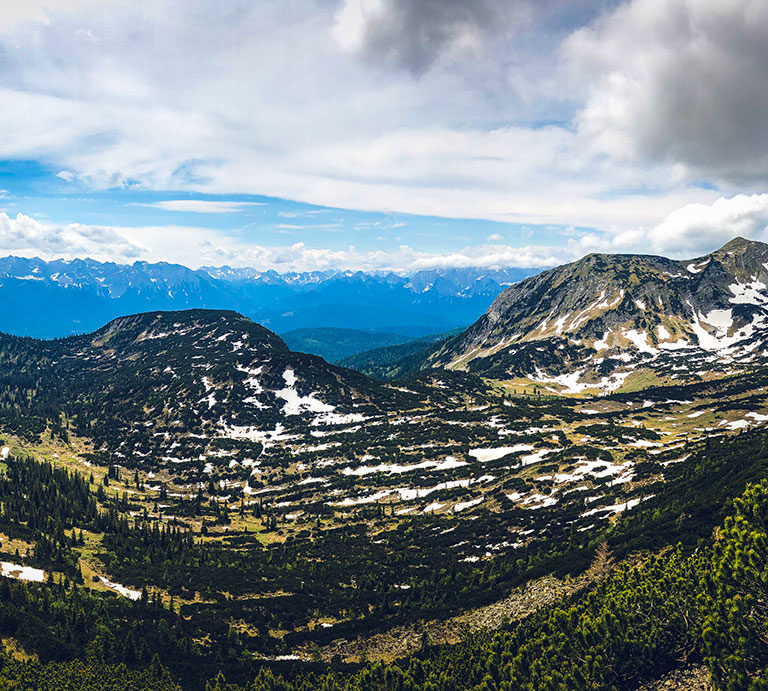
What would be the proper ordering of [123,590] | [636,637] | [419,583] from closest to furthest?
[636,637] → [419,583] → [123,590]

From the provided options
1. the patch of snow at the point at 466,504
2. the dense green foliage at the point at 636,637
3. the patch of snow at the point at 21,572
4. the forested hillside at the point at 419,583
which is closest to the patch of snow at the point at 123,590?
the forested hillside at the point at 419,583

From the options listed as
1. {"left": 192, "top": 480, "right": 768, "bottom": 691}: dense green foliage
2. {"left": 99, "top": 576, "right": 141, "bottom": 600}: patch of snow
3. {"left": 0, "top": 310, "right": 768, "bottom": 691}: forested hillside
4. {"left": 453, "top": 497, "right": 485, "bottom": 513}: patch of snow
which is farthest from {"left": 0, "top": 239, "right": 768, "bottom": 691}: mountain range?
{"left": 453, "top": 497, "right": 485, "bottom": 513}: patch of snow

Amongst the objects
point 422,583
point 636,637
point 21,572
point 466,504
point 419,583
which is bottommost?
point 419,583

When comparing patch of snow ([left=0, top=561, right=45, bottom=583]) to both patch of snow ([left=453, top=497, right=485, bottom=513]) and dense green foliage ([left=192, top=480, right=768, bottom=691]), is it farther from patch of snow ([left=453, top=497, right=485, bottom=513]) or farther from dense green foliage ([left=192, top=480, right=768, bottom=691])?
patch of snow ([left=453, top=497, right=485, bottom=513])

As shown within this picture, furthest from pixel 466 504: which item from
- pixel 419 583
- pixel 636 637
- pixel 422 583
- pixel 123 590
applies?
pixel 636 637

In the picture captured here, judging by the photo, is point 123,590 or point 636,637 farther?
point 123,590

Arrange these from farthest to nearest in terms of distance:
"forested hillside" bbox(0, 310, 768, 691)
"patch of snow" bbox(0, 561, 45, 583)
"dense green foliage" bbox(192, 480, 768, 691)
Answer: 1. "patch of snow" bbox(0, 561, 45, 583)
2. "forested hillside" bbox(0, 310, 768, 691)
3. "dense green foliage" bbox(192, 480, 768, 691)

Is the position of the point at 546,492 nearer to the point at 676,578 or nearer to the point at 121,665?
the point at 676,578

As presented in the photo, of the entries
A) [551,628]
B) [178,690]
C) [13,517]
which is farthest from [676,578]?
[13,517]

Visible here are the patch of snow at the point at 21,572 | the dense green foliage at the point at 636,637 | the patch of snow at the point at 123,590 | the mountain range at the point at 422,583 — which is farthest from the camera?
the patch of snow at the point at 123,590

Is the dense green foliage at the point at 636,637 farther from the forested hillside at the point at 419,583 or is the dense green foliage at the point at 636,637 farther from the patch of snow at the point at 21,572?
the patch of snow at the point at 21,572

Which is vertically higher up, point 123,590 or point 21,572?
point 21,572

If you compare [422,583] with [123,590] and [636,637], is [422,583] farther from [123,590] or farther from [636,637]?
[123,590]
